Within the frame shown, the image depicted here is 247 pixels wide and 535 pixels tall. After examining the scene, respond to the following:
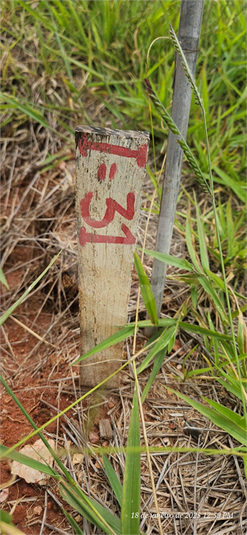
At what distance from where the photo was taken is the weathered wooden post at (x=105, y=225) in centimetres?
81

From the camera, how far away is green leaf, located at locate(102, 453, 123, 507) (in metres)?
0.93

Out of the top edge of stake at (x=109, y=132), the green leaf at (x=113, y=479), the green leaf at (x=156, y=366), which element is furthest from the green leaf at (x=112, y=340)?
the top edge of stake at (x=109, y=132)

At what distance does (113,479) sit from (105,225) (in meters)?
0.58

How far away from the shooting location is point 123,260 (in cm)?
97

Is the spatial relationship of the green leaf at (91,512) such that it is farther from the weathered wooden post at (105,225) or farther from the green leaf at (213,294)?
the green leaf at (213,294)

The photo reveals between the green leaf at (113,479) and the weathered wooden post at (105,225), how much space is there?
0.23 m

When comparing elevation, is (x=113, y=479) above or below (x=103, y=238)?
below

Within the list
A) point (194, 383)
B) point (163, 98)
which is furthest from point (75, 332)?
point (163, 98)

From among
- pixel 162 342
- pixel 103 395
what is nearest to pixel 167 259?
pixel 162 342

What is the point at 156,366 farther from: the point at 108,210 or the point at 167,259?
the point at 108,210

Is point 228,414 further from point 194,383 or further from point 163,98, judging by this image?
point 163,98

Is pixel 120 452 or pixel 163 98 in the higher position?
pixel 163 98

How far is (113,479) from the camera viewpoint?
0.95m

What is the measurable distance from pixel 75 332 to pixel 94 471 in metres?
0.43
